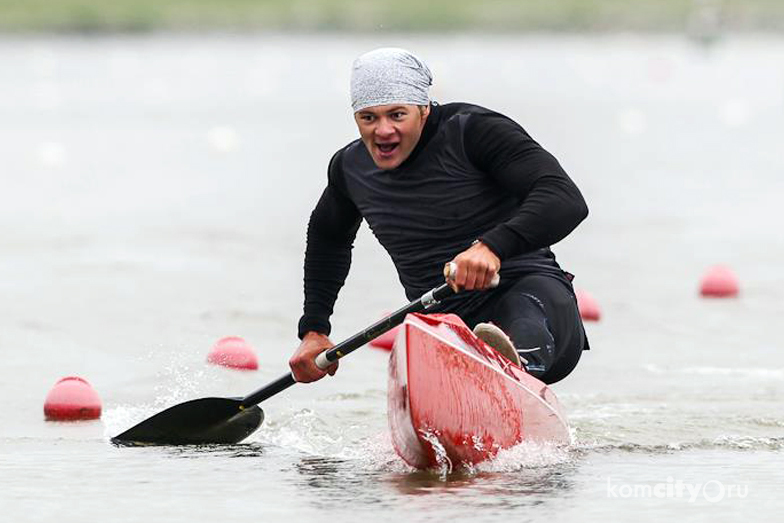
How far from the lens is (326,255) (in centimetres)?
912

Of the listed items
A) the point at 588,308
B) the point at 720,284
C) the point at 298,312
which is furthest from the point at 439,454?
the point at 720,284

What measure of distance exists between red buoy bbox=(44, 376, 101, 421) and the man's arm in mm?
1564

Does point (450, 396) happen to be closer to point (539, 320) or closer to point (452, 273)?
point (452, 273)

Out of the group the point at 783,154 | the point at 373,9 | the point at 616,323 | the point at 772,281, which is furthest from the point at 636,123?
the point at 373,9

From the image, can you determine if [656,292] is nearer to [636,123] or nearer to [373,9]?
[636,123]

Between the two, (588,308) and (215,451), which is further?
(588,308)

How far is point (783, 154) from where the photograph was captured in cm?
2814

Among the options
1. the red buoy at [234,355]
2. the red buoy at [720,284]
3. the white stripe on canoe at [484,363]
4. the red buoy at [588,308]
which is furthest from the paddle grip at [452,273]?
the red buoy at [720,284]

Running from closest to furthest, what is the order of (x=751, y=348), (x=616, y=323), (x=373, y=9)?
1. (x=751, y=348)
2. (x=616, y=323)
3. (x=373, y=9)

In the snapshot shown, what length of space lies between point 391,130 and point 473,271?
2.65 ft

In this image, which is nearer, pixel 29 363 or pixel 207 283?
pixel 29 363

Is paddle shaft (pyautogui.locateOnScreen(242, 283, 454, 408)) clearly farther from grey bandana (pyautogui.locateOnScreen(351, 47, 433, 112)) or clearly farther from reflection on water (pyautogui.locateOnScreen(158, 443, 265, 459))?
grey bandana (pyautogui.locateOnScreen(351, 47, 433, 112))

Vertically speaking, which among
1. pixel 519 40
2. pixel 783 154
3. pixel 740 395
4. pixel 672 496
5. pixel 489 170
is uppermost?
pixel 519 40

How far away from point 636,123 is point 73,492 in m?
26.7
